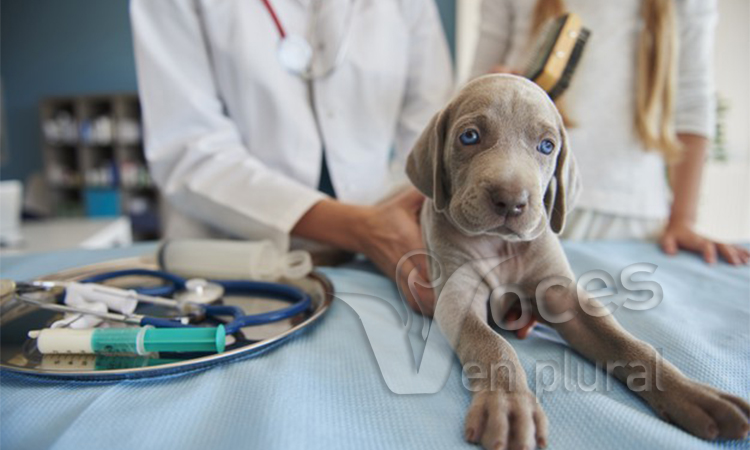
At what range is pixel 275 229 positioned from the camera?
2.56 ft

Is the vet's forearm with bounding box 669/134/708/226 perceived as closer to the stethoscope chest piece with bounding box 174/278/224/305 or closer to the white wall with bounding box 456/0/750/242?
the white wall with bounding box 456/0/750/242

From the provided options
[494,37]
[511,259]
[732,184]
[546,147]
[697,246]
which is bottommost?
[732,184]

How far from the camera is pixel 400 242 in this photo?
628 millimetres

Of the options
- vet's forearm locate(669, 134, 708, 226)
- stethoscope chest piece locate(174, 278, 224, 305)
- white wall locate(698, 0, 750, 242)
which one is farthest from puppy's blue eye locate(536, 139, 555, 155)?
white wall locate(698, 0, 750, 242)

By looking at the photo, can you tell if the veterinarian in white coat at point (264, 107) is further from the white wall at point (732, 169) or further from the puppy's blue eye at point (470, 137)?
the white wall at point (732, 169)

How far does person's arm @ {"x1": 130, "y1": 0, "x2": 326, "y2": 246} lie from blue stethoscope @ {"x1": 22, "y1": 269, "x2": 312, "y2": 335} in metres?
0.18

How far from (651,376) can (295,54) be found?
710 mm

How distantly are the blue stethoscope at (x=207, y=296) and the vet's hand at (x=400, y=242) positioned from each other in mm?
129

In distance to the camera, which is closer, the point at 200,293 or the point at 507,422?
the point at 507,422

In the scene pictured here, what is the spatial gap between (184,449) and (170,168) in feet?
2.31

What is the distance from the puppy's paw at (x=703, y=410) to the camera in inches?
13.2

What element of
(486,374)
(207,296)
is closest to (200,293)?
(207,296)

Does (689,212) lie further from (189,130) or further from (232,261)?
(189,130)

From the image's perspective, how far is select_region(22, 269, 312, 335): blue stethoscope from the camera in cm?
49
